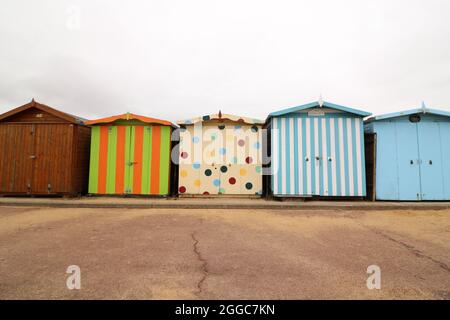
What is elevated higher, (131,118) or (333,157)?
(131,118)

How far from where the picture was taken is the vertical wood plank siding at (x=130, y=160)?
763cm

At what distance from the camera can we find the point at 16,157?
7574mm

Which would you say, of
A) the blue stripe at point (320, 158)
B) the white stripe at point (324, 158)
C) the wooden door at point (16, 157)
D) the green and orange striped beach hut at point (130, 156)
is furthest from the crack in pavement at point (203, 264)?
the wooden door at point (16, 157)

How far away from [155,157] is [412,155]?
869cm

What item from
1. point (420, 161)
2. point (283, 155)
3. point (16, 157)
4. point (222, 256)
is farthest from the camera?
point (16, 157)

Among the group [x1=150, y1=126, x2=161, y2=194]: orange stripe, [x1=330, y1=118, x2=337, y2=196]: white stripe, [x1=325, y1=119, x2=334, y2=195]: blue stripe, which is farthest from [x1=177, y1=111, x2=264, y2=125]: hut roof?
[x1=330, y1=118, x2=337, y2=196]: white stripe

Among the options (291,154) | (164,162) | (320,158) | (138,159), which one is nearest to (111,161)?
(138,159)

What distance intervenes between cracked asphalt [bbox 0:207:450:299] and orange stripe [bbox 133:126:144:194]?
2.55 m

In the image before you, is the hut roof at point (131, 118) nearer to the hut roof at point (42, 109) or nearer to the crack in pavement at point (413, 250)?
the hut roof at point (42, 109)

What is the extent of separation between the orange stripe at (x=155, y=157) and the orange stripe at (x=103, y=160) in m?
1.70

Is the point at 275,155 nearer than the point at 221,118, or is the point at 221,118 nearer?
the point at 275,155

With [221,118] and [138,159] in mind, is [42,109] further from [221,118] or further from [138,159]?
[221,118]
